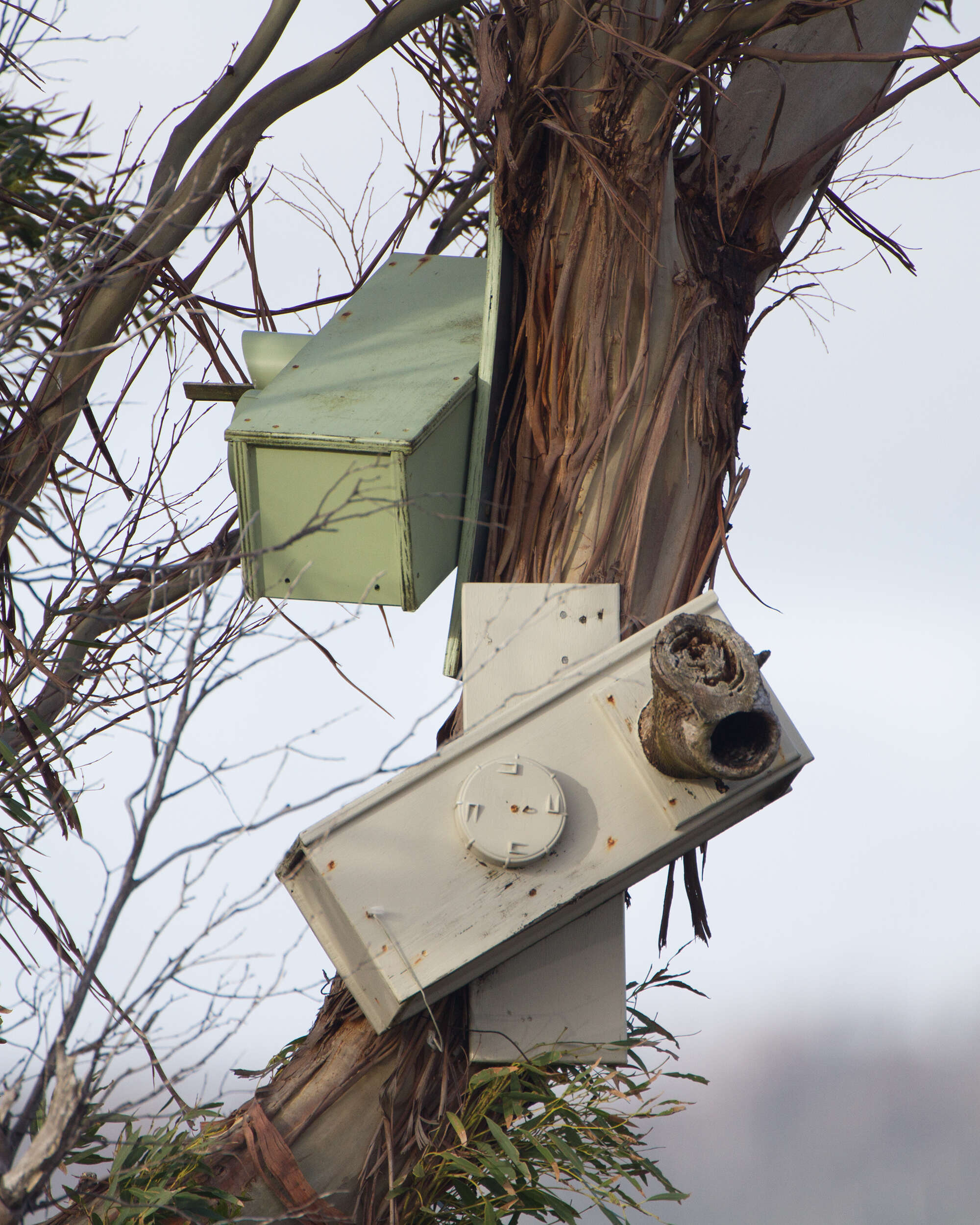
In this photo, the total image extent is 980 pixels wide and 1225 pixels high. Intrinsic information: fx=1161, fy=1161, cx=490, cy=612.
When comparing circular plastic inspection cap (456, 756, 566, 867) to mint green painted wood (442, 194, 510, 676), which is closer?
circular plastic inspection cap (456, 756, 566, 867)

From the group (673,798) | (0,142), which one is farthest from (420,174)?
(673,798)

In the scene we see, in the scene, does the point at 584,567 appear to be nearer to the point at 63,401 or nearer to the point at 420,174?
the point at 63,401

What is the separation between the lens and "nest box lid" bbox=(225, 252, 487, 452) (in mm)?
1809

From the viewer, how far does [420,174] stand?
3092 mm

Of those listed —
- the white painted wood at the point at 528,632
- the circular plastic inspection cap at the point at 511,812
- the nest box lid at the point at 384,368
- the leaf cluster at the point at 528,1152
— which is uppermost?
the nest box lid at the point at 384,368

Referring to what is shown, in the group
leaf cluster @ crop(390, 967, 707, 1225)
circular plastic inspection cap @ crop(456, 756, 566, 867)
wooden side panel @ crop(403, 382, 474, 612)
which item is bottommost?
leaf cluster @ crop(390, 967, 707, 1225)

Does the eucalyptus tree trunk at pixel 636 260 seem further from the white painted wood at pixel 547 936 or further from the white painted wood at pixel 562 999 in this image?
the white painted wood at pixel 562 999

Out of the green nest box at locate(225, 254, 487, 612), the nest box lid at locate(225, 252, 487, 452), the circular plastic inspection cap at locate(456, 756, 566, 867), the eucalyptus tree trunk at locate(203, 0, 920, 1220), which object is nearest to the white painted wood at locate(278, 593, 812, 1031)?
the circular plastic inspection cap at locate(456, 756, 566, 867)

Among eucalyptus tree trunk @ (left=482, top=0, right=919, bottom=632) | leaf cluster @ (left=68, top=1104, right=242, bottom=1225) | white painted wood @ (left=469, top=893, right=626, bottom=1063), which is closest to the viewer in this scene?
leaf cluster @ (left=68, top=1104, right=242, bottom=1225)

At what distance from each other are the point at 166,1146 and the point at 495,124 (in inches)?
70.8

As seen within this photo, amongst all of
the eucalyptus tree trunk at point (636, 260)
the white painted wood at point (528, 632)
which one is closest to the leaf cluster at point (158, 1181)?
the white painted wood at point (528, 632)

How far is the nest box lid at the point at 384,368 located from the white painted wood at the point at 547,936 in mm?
342

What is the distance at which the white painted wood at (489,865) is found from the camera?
1.76 meters

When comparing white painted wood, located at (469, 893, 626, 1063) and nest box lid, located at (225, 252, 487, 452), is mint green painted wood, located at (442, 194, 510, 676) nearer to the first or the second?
nest box lid, located at (225, 252, 487, 452)
